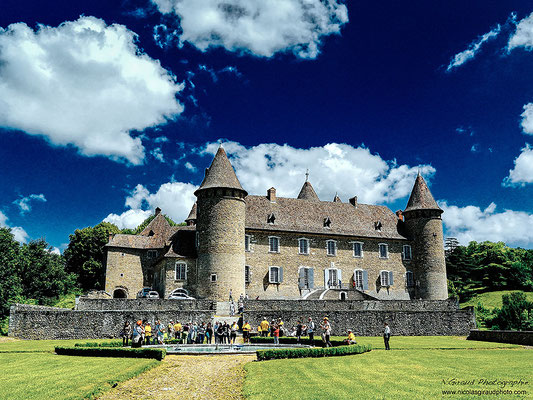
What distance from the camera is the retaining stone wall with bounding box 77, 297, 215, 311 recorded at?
3083cm

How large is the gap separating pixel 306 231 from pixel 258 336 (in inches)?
694

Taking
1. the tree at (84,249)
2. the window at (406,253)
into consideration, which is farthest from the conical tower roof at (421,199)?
the tree at (84,249)

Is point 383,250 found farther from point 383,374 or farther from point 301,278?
point 383,374

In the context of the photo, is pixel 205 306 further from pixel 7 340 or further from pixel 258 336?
pixel 7 340

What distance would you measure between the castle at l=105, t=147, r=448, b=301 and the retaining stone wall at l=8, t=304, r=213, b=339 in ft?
34.1

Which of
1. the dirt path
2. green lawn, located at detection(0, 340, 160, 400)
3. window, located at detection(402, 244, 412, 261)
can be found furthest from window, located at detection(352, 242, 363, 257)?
green lawn, located at detection(0, 340, 160, 400)

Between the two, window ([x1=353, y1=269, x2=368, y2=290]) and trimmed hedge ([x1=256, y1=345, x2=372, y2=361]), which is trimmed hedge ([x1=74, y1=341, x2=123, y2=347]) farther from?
window ([x1=353, y1=269, x2=368, y2=290])

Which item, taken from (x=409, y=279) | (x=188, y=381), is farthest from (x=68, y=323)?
(x=409, y=279)

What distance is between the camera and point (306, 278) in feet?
139

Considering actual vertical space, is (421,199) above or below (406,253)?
above

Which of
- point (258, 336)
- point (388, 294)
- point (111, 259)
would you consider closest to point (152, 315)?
point (258, 336)

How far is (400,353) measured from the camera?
19.0 meters

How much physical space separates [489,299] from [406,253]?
13816mm

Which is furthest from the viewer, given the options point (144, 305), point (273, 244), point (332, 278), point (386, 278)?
point (386, 278)
